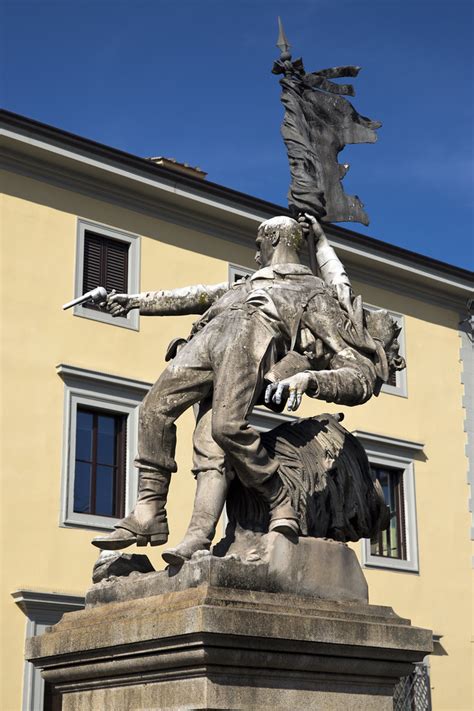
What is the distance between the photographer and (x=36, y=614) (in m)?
18.0

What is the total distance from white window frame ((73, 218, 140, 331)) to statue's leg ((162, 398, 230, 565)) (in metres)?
14.0

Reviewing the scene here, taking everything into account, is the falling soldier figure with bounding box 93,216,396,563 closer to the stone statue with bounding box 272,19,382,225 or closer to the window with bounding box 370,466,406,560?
the stone statue with bounding box 272,19,382,225

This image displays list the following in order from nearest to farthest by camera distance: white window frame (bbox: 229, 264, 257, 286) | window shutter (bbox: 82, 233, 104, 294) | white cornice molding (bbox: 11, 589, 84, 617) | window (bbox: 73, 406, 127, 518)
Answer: white cornice molding (bbox: 11, 589, 84, 617) < window (bbox: 73, 406, 127, 518) < window shutter (bbox: 82, 233, 104, 294) < white window frame (bbox: 229, 264, 257, 286)

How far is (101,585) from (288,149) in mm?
2679

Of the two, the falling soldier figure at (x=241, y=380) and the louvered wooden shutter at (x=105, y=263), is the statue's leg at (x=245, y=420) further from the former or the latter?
the louvered wooden shutter at (x=105, y=263)

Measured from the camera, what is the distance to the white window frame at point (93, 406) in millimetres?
18859

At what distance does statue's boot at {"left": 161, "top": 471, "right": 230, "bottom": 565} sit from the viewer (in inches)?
223

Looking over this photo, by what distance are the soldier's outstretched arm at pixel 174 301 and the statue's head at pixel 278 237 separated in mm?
301

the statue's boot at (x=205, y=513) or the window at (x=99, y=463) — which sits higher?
the window at (x=99, y=463)

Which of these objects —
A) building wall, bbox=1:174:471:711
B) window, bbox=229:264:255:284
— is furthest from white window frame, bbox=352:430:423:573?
window, bbox=229:264:255:284

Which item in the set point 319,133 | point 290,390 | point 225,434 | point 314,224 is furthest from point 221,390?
point 319,133

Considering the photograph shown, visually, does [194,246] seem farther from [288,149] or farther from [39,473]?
[288,149]

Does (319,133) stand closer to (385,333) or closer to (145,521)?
(385,333)

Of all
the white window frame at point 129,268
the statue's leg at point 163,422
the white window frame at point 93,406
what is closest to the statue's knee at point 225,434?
the statue's leg at point 163,422
